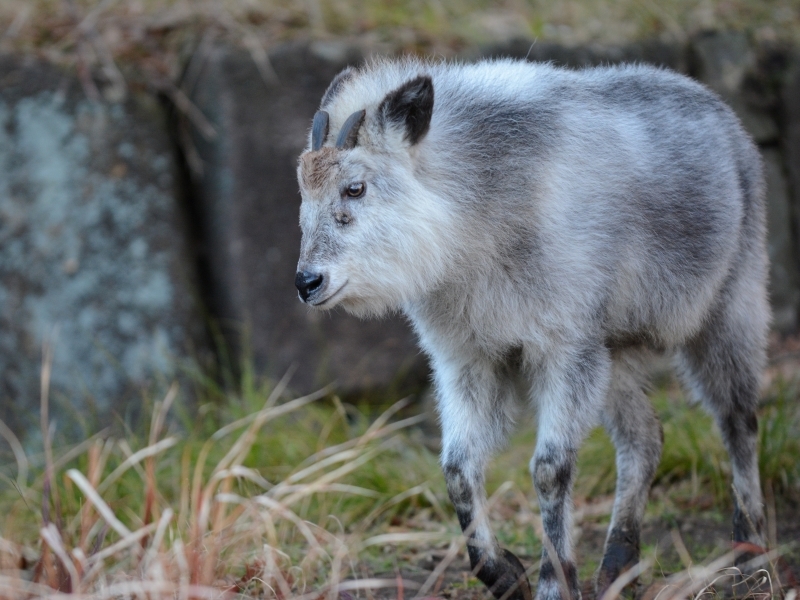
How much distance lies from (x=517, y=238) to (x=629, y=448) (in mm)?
1278

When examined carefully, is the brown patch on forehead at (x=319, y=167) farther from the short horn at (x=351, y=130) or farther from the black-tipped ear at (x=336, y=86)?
the black-tipped ear at (x=336, y=86)

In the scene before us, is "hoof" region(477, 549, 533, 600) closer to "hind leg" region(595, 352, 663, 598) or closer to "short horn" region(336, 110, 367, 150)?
"hind leg" region(595, 352, 663, 598)

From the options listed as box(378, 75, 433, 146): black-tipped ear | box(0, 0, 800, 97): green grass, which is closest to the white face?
box(378, 75, 433, 146): black-tipped ear

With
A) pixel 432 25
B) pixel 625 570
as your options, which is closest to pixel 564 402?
pixel 625 570

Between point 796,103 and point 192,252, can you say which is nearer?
point 192,252

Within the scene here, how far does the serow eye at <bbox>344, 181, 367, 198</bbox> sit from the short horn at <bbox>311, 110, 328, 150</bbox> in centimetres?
22

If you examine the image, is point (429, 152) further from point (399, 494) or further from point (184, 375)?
point (184, 375)

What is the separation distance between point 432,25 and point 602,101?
3138 mm

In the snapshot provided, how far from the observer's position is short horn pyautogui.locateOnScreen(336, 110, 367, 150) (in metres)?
3.25

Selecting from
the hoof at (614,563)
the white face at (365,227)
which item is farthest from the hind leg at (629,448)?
the white face at (365,227)

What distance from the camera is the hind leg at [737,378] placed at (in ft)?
13.5

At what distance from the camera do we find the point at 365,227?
320 centimetres

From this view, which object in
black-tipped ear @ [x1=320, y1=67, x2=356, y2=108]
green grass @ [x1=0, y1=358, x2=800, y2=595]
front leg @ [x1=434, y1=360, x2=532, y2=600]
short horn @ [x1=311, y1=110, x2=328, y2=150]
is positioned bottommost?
green grass @ [x1=0, y1=358, x2=800, y2=595]

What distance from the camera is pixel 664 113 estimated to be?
388 centimetres
